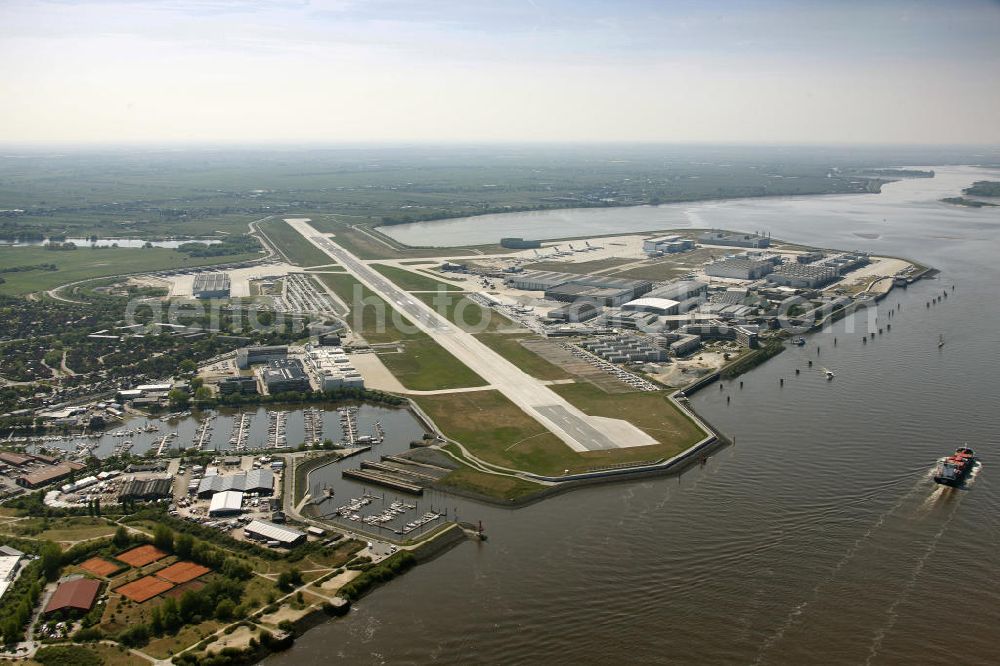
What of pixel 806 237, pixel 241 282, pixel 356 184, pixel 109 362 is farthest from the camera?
pixel 356 184

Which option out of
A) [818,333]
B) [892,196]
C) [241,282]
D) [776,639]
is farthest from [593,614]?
[892,196]

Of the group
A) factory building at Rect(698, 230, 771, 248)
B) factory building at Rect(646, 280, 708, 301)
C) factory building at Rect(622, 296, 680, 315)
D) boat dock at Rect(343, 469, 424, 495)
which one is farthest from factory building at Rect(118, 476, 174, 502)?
factory building at Rect(698, 230, 771, 248)

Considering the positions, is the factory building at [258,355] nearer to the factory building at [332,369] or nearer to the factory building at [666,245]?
the factory building at [332,369]

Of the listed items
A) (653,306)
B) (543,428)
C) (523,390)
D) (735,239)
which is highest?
(735,239)

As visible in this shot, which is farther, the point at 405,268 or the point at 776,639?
the point at 405,268

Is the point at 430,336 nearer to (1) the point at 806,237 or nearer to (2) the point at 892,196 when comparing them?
(1) the point at 806,237

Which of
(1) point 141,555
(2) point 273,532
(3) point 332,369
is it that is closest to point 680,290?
(3) point 332,369

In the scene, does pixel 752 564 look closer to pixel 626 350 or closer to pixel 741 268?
pixel 626 350
